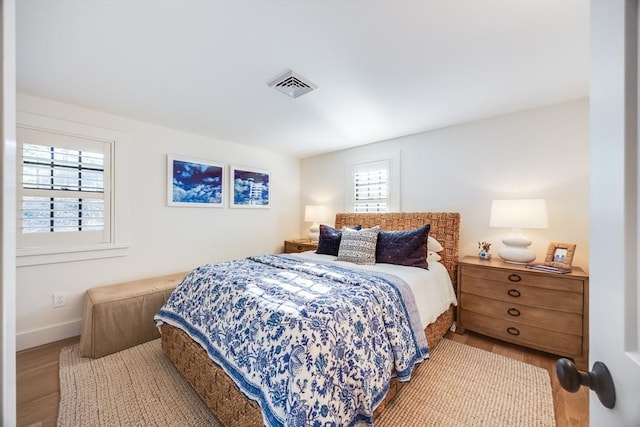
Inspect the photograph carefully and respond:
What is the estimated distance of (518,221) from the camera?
2330 mm

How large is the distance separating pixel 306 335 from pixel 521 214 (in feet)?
7.51

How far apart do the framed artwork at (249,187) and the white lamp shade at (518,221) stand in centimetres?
315

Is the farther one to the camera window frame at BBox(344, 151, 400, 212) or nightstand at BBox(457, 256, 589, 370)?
window frame at BBox(344, 151, 400, 212)

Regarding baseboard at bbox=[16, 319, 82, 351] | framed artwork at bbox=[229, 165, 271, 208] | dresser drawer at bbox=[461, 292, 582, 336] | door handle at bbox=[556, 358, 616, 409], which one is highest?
framed artwork at bbox=[229, 165, 271, 208]

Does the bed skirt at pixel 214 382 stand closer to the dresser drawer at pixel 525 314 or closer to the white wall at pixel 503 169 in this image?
the dresser drawer at pixel 525 314

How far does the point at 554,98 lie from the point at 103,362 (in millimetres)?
4586

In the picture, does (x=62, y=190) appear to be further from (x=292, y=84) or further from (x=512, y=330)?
(x=512, y=330)

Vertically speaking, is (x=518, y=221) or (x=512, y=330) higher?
(x=518, y=221)

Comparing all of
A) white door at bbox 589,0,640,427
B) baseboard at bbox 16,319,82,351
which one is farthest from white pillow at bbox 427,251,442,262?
baseboard at bbox 16,319,82,351

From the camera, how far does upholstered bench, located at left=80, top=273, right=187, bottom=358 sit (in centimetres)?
219

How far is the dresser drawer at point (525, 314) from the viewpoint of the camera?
6.68 feet

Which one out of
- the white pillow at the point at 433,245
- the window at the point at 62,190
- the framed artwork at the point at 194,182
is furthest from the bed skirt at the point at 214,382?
the framed artwork at the point at 194,182

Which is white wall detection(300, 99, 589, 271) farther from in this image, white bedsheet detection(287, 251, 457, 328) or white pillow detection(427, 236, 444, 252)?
white bedsheet detection(287, 251, 457, 328)

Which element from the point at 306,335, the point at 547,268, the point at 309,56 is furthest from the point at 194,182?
the point at 547,268
